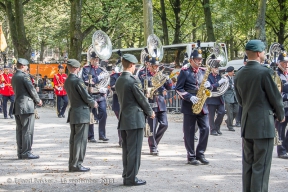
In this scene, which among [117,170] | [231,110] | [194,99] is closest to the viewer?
[117,170]

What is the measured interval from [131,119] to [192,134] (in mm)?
2063

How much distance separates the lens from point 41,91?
27.8 meters

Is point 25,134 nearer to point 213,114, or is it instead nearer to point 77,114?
point 77,114

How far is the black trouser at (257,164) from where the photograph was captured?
20.4ft

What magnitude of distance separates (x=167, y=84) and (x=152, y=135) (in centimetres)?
111

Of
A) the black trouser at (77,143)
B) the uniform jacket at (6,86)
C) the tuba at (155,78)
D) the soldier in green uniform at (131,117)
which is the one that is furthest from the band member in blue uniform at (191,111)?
the uniform jacket at (6,86)

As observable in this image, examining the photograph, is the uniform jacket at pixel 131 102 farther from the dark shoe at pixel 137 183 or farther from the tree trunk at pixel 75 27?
the tree trunk at pixel 75 27

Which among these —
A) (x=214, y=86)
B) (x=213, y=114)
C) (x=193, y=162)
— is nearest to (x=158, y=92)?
(x=193, y=162)

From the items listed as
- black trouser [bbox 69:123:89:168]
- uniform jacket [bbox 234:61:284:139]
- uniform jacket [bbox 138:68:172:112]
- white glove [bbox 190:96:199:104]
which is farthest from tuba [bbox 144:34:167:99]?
uniform jacket [bbox 234:61:284:139]

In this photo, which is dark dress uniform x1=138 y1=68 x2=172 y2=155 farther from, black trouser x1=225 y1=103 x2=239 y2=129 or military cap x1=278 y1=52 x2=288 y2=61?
black trouser x1=225 y1=103 x2=239 y2=129

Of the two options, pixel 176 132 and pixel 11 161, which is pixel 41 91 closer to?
pixel 176 132

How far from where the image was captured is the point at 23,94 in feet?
32.9

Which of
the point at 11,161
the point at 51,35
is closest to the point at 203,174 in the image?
the point at 11,161

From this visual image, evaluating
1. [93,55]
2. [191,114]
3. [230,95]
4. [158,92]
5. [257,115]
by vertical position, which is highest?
[93,55]
